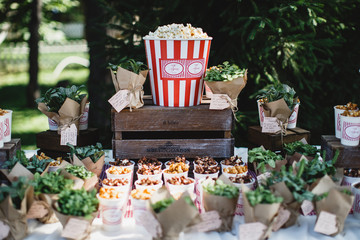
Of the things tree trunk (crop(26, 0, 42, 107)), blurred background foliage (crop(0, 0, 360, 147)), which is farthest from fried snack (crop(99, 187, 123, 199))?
tree trunk (crop(26, 0, 42, 107))

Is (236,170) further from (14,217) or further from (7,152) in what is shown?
(7,152)

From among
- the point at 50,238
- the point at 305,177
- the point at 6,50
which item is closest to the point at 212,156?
the point at 305,177

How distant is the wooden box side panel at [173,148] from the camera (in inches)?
96.3

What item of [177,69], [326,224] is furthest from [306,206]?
[177,69]

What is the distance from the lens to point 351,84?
4121 millimetres

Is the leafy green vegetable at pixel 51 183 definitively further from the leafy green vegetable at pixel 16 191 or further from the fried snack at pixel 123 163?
the fried snack at pixel 123 163

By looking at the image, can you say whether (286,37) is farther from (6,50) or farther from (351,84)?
(6,50)

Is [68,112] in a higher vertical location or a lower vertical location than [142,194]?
higher

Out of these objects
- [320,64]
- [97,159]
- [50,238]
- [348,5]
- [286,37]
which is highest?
[348,5]

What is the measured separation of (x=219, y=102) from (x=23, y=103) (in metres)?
8.04

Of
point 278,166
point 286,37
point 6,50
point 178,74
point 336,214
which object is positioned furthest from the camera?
point 6,50

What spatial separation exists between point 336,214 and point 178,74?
3.98 ft

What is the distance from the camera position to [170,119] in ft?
7.88

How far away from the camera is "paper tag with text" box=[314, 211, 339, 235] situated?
1740 millimetres
